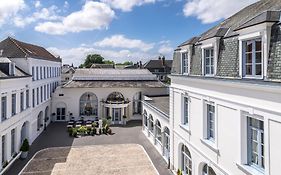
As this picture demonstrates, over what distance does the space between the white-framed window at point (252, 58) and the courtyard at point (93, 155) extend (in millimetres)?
10906

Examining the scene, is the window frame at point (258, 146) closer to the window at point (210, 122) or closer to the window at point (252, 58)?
the window at point (252, 58)

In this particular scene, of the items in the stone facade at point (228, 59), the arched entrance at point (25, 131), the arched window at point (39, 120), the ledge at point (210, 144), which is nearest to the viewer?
the stone facade at point (228, 59)

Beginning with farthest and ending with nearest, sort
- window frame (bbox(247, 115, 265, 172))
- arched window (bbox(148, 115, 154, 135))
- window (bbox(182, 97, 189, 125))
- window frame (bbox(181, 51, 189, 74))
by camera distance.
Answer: arched window (bbox(148, 115, 154, 135))
window (bbox(182, 97, 189, 125))
window frame (bbox(181, 51, 189, 74))
window frame (bbox(247, 115, 265, 172))

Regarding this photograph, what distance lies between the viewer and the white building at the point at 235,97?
723cm

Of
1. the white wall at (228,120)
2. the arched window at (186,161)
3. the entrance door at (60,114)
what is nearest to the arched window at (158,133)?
the arched window at (186,161)

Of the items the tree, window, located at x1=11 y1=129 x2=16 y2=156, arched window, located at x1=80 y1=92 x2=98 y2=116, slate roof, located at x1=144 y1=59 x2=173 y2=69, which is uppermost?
the tree

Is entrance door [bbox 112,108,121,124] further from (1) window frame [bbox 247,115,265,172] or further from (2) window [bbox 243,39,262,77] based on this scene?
(2) window [bbox 243,39,262,77]

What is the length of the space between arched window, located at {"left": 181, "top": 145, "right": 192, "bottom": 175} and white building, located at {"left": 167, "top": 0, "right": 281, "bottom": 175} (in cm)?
6

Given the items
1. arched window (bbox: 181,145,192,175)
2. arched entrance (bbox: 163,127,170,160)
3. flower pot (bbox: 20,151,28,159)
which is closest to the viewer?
arched window (bbox: 181,145,192,175)

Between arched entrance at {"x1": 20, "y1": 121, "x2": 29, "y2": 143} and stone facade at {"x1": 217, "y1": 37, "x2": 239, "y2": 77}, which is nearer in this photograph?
stone facade at {"x1": 217, "y1": 37, "x2": 239, "y2": 77}

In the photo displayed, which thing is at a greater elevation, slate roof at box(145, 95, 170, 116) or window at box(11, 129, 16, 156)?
slate roof at box(145, 95, 170, 116)

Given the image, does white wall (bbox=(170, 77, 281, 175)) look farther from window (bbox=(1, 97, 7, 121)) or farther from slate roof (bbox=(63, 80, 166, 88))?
slate roof (bbox=(63, 80, 166, 88))

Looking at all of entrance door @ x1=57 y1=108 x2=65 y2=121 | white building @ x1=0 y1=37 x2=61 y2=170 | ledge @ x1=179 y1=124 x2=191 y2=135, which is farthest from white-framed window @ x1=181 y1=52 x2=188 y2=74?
entrance door @ x1=57 y1=108 x2=65 y2=121

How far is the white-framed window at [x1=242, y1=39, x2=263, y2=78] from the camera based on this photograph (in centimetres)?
775
